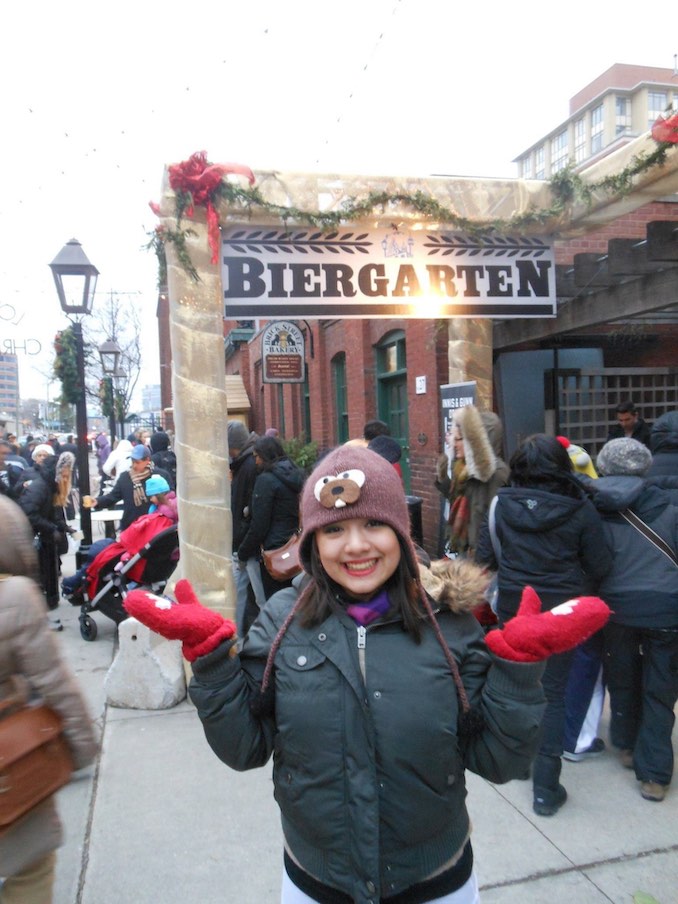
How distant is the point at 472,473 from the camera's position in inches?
177

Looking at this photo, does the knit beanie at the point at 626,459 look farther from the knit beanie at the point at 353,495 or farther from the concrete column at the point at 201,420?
the concrete column at the point at 201,420

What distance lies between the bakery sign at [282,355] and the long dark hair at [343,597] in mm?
12166

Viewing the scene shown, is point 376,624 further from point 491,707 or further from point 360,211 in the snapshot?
point 360,211

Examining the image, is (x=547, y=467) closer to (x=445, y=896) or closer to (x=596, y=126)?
(x=445, y=896)

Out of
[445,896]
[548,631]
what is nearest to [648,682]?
[445,896]

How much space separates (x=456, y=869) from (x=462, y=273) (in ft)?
14.7

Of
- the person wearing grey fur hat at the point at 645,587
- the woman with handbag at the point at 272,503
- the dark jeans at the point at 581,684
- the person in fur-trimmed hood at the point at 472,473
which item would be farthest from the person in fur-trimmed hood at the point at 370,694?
the woman with handbag at the point at 272,503

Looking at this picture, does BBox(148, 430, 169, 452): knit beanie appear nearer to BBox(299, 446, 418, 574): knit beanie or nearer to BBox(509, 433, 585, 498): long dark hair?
BBox(509, 433, 585, 498): long dark hair

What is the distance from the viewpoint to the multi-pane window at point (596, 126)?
9206cm

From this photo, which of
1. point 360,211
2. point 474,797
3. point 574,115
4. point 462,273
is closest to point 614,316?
point 462,273

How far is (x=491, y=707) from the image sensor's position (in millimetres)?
1694

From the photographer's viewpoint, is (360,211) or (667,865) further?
(360,211)

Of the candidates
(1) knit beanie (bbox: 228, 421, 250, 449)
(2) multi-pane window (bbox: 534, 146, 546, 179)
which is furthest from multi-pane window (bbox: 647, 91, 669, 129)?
(1) knit beanie (bbox: 228, 421, 250, 449)

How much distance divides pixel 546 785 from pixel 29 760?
2.52m
